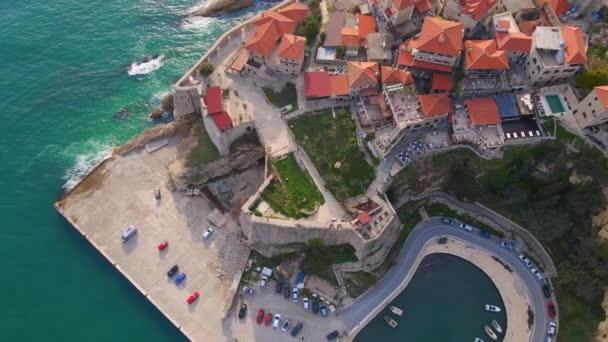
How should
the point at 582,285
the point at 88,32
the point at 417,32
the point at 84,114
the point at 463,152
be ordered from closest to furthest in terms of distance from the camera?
1. the point at 582,285
2. the point at 463,152
3. the point at 417,32
4. the point at 84,114
5. the point at 88,32

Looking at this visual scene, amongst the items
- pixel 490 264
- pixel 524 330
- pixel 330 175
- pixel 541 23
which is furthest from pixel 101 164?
pixel 541 23

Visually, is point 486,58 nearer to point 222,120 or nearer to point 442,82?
point 442,82

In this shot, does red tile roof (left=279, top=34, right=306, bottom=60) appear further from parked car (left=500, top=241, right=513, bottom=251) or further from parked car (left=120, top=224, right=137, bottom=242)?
parked car (left=500, top=241, right=513, bottom=251)

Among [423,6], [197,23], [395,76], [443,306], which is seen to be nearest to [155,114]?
[197,23]

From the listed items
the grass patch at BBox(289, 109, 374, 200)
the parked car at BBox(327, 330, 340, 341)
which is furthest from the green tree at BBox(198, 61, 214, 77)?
the parked car at BBox(327, 330, 340, 341)

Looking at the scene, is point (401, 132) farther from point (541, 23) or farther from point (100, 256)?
point (100, 256)

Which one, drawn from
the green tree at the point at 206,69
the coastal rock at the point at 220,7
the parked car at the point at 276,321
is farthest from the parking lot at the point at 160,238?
the coastal rock at the point at 220,7
